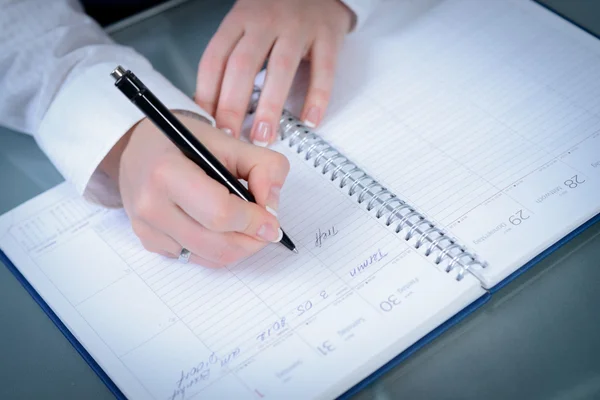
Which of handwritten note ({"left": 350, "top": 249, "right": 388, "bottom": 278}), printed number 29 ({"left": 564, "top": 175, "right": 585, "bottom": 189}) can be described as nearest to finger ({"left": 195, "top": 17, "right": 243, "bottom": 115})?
handwritten note ({"left": 350, "top": 249, "right": 388, "bottom": 278})

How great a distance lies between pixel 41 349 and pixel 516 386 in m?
0.39

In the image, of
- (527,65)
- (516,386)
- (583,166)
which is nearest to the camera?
(516,386)

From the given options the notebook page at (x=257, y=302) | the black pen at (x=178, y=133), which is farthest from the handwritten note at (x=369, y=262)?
the black pen at (x=178, y=133)

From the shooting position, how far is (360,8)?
2.57 feet

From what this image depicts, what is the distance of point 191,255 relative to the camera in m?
0.58

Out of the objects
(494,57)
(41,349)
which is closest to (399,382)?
(41,349)

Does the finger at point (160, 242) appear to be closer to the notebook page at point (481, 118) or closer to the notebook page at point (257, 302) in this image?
the notebook page at point (257, 302)

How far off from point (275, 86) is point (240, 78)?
4 cm

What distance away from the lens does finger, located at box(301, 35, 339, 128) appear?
0.70m

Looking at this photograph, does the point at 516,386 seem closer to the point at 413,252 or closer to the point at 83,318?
the point at 413,252

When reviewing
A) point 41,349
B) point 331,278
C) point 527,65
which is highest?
point 527,65

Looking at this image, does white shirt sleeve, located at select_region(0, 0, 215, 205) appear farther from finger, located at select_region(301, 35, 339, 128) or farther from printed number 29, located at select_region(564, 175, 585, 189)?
printed number 29, located at select_region(564, 175, 585, 189)

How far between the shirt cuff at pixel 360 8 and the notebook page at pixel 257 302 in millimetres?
253

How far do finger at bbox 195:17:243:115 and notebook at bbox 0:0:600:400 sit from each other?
8 cm
